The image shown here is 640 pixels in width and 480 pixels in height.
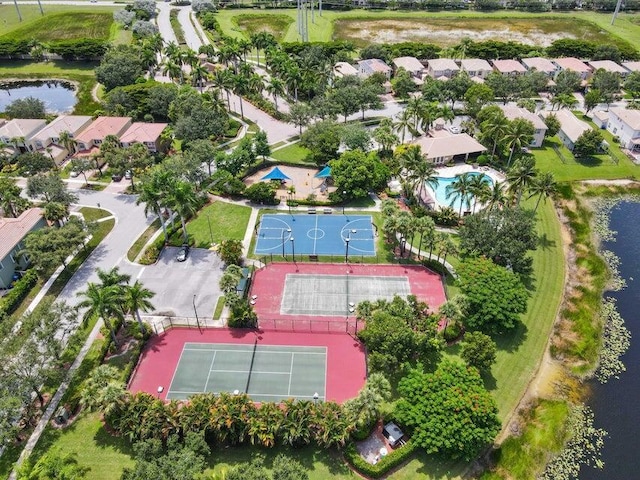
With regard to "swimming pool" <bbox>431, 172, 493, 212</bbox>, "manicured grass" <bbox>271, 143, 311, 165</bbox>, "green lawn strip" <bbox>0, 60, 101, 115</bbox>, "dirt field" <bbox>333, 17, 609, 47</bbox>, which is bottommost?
"swimming pool" <bbox>431, 172, 493, 212</bbox>

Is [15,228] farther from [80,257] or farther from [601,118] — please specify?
[601,118]

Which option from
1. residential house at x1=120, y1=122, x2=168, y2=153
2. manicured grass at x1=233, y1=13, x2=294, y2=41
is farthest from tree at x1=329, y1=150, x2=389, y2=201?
manicured grass at x1=233, y1=13, x2=294, y2=41

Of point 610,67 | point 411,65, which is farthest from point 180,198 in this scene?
point 610,67

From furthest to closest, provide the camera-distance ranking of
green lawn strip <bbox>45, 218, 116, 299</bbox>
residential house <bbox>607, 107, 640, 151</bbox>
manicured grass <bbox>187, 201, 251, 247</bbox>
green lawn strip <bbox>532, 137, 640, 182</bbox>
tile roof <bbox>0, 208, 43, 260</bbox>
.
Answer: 1. residential house <bbox>607, 107, 640, 151</bbox>
2. green lawn strip <bbox>532, 137, 640, 182</bbox>
3. manicured grass <bbox>187, 201, 251, 247</bbox>
4. tile roof <bbox>0, 208, 43, 260</bbox>
5. green lawn strip <bbox>45, 218, 116, 299</bbox>

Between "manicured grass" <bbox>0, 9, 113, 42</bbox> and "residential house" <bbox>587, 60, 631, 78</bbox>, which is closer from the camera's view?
"residential house" <bbox>587, 60, 631, 78</bbox>

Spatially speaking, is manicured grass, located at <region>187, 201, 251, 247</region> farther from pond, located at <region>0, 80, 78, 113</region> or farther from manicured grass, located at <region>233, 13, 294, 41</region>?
manicured grass, located at <region>233, 13, 294, 41</region>

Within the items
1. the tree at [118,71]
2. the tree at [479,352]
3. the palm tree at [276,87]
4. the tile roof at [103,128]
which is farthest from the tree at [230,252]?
the tree at [118,71]
